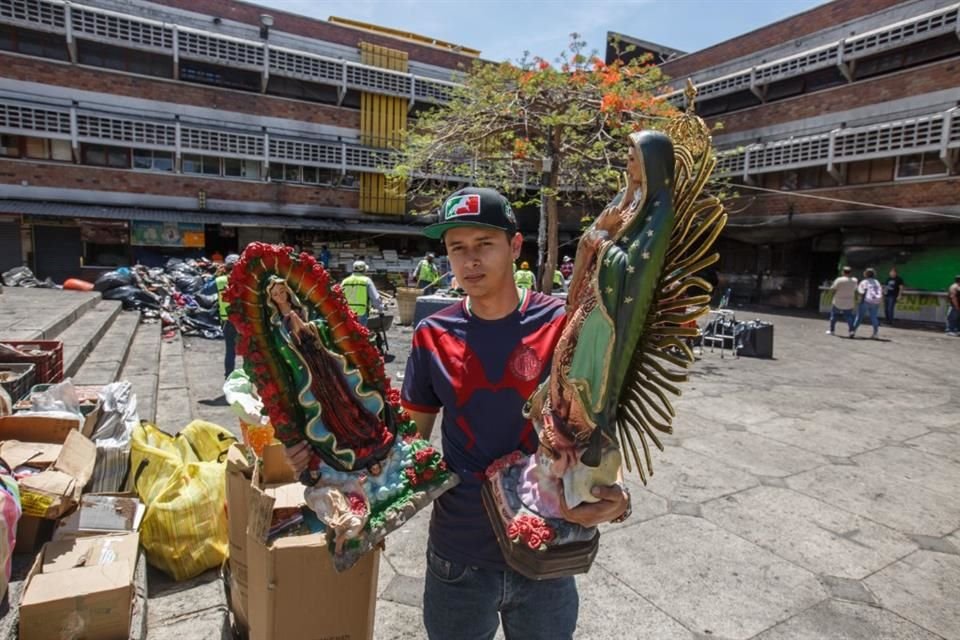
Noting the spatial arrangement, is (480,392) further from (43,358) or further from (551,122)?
(551,122)

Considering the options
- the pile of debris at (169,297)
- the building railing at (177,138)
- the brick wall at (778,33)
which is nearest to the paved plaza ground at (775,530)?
the pile of debris at (169,297)

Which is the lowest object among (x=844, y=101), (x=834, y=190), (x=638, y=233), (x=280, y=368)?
(x=280, y=368)

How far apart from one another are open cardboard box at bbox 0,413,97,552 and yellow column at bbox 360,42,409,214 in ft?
62.0

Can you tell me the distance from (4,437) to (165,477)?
81 cm

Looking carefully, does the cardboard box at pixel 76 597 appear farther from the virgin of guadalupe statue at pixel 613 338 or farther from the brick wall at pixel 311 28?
the brick wall at pixel 311 28

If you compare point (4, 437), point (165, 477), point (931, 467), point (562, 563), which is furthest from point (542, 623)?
point (931, 467)

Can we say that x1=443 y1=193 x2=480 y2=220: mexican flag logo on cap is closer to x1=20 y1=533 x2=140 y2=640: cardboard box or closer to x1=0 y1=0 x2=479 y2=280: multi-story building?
x1=20 y1=533 x2=140 y2=640: cardboard box

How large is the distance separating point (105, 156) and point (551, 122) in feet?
52.5

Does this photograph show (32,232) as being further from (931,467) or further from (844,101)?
(844,101)

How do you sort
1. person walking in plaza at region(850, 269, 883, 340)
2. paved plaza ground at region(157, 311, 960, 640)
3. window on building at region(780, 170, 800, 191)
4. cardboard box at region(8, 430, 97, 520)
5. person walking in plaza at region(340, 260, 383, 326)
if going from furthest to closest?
1. window on building at region(780, 170, 800, 191)
2. person walking in plaza at region(850, 269, 883, 340)
3. person walking in plaza at region(340, 260, 383, 326)
4. paved plaza ground at region(157, 311, 960, 640)
5. cardboard box at region(8, 430, 97, 520)

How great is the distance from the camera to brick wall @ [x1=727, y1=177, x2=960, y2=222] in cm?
1529

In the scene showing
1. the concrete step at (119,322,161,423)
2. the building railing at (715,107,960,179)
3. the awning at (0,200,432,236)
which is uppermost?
the building railing at (715,107,960,179)

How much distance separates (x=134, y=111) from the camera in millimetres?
17266

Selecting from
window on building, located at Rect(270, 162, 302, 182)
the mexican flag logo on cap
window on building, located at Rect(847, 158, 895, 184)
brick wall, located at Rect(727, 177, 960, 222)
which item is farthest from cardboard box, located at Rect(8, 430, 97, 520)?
window on building, located at Rect(847, 158, 895, 184)
